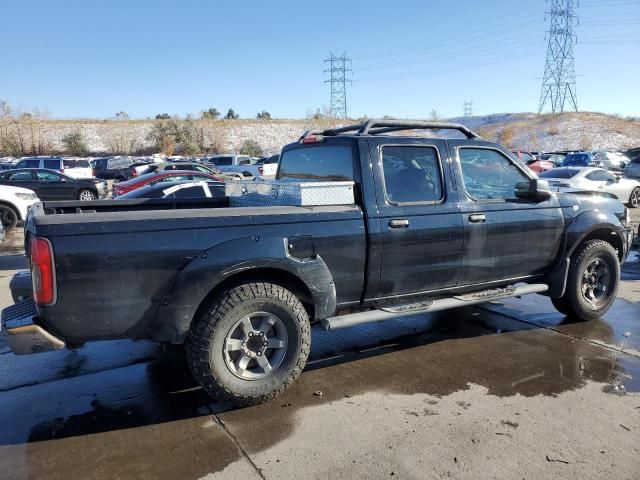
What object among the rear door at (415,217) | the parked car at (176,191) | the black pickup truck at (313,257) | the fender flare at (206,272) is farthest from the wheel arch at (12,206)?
the rear door at (415,217)

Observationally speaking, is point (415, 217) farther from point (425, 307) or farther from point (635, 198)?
point (635, 198)

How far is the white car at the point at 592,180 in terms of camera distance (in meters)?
15.2

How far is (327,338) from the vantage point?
17.4 feet

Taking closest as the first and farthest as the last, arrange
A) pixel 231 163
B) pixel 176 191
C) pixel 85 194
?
pixel 176 191, pixel 85 194, pixel 231 163

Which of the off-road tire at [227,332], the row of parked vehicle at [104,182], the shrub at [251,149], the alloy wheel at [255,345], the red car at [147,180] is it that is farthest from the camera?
the shrub at [251,149]

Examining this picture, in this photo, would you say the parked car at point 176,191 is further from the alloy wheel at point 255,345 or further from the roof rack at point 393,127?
the alloy wheel at point 255,345

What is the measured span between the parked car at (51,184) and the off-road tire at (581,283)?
1685 centimetres

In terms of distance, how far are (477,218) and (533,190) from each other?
0.70 meters

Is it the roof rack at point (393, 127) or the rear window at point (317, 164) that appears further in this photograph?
the roof rack at point (393, 127)

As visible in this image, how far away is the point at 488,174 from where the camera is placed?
16.4 ft

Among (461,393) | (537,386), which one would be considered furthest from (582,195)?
(461,393)

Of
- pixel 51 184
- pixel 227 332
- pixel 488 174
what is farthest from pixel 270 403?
pixel 51 184

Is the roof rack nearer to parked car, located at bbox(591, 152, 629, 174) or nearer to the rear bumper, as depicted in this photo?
the rear bumper

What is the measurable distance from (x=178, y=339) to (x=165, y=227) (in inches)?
30.1
